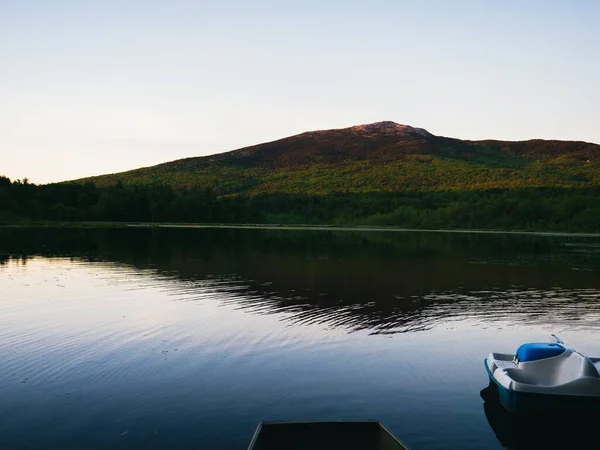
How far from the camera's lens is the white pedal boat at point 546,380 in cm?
1224

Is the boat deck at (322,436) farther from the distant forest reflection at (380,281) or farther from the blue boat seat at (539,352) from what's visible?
the distant forest reflection at (380,281)

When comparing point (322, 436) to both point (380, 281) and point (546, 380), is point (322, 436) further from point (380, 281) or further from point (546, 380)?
point (380, 281)

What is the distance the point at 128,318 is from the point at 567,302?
20.1 meters

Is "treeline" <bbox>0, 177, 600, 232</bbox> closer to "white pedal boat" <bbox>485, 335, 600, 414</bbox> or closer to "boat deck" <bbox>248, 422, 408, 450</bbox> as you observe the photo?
"white pedal boat" <bbox>485, 335, 600, 414</bbox>

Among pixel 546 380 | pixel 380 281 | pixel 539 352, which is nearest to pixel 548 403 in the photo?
pixel 546 380

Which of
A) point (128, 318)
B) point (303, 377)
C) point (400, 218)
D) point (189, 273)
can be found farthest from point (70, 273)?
point (400, 218)

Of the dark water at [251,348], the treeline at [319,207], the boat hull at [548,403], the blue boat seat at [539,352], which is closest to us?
the dark water at [251,348]

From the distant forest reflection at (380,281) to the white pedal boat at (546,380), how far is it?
777 centimetres

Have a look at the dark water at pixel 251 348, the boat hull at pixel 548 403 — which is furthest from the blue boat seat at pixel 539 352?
the dark water at pixel 251 348

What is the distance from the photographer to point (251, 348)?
18328 mm

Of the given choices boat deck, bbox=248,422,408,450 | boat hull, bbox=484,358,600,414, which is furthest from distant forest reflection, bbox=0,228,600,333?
boat deck, bbox=248,422,408,450

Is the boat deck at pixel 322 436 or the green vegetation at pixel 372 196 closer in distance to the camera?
the boat deck at pixel 322 436

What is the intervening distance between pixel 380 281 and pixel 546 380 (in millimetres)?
22403

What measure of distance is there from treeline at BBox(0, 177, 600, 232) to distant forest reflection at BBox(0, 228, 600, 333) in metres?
68.3
